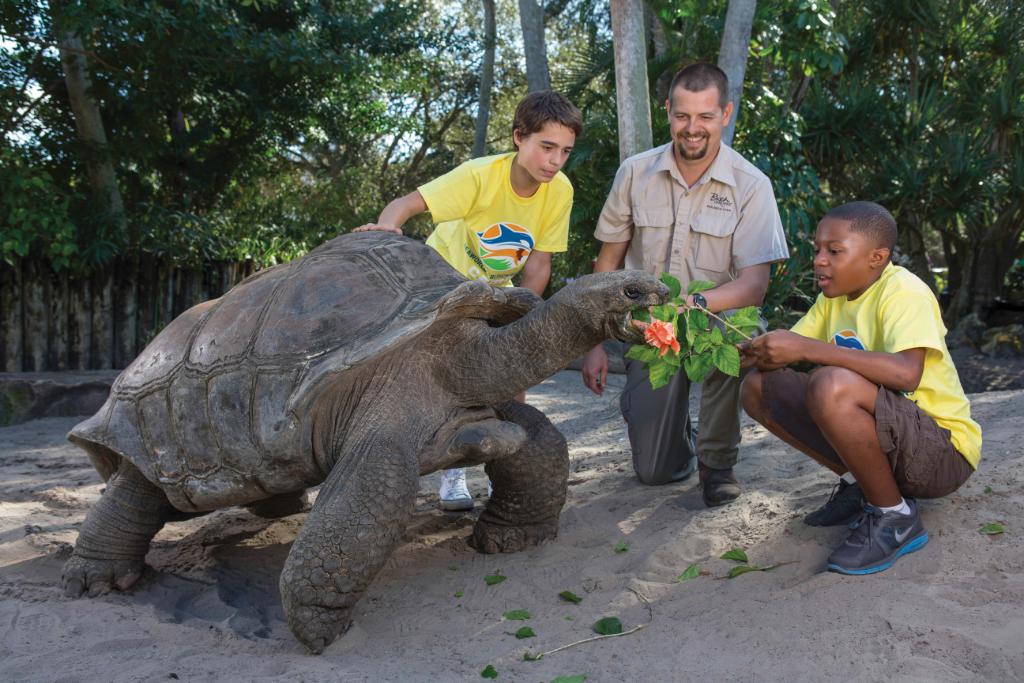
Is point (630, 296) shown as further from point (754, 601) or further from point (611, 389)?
point (611, 389)

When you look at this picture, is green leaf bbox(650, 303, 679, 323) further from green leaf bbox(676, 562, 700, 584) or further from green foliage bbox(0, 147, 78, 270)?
green foliage bbox(0, 147, 78, 270)

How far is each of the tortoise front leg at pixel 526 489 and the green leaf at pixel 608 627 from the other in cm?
71

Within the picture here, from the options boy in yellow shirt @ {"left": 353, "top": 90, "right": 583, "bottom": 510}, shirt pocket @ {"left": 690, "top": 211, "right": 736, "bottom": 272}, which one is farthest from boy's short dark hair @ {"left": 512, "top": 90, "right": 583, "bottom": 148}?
shirt pocket @ {"left": 690, "top": 211, "right": 736, "bottom": 272}

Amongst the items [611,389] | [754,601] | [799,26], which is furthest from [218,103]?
[754,601]

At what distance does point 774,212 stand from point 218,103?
704 cm

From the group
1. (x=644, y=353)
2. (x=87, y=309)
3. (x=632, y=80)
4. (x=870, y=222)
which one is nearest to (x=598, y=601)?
(x=644, y=353)

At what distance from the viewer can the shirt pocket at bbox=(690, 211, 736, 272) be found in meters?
3.76

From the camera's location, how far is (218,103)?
903 cm

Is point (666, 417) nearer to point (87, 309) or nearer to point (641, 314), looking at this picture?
point (641, 314)

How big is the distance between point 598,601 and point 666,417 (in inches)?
48.7

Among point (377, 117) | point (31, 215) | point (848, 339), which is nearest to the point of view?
point (848, 339)

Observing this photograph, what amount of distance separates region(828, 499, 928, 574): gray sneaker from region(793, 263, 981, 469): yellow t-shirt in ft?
0.99

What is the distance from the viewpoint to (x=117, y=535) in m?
3.28

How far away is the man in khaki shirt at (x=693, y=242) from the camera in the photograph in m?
3.57
